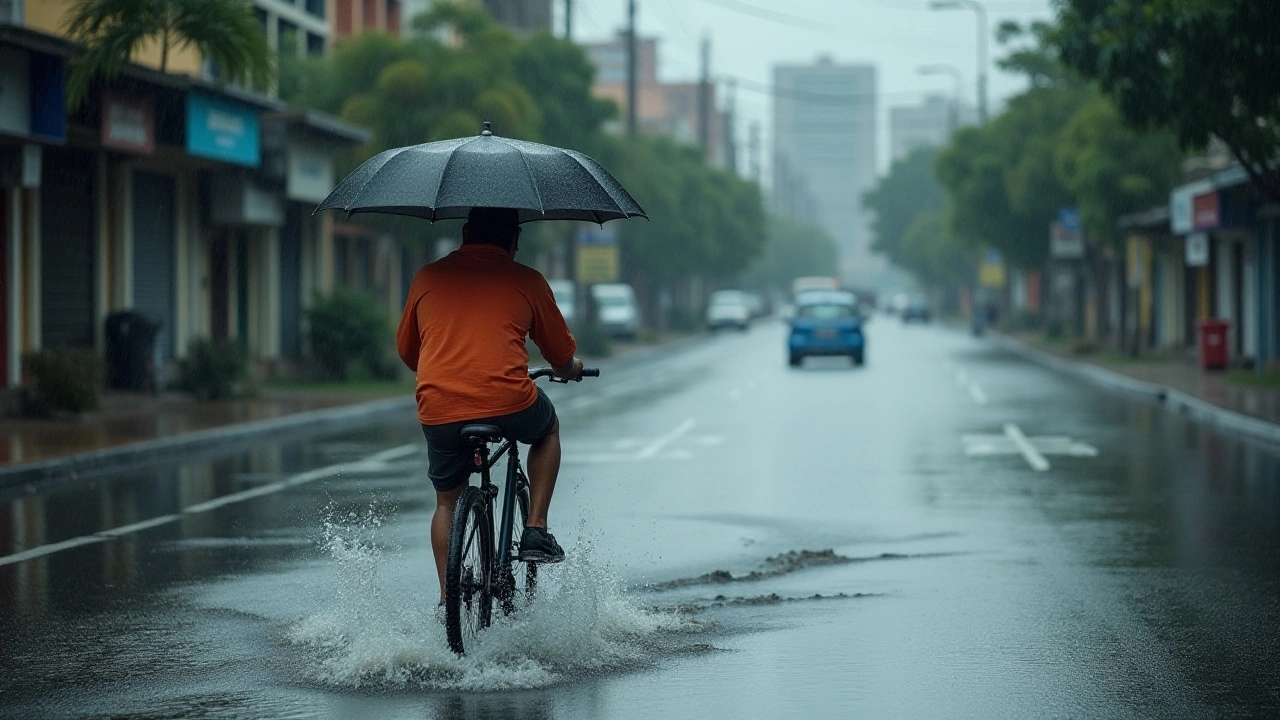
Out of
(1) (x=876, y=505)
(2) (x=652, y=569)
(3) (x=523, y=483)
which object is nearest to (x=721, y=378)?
(1) (x=876, y=505)

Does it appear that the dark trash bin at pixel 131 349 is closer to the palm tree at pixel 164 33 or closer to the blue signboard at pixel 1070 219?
the palm tree at pixel 164 33

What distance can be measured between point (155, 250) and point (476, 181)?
21639 millimetres

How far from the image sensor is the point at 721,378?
35156 millimetres

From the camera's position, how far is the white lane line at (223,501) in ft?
35.8

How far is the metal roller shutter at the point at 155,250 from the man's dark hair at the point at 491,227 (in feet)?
65.7

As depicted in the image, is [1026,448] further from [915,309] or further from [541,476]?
[915,309]

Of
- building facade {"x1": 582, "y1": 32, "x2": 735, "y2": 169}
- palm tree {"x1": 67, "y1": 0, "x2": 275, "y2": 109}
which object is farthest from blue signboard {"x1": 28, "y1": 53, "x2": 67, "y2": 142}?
building facade {"x1": 582, "y1": 32, "x2": 735, "y2": 169}

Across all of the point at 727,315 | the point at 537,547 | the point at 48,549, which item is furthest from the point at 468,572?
the point at 727,315

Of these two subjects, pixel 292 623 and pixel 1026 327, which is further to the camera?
pixel 1026 327

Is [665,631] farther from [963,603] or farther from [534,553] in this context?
[963,603]

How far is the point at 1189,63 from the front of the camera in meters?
20.4

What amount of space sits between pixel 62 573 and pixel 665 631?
3.79 metres

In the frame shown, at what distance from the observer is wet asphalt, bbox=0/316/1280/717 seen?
22.1ft

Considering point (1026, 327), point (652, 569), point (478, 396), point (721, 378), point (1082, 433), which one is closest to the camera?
point (478, 396)
